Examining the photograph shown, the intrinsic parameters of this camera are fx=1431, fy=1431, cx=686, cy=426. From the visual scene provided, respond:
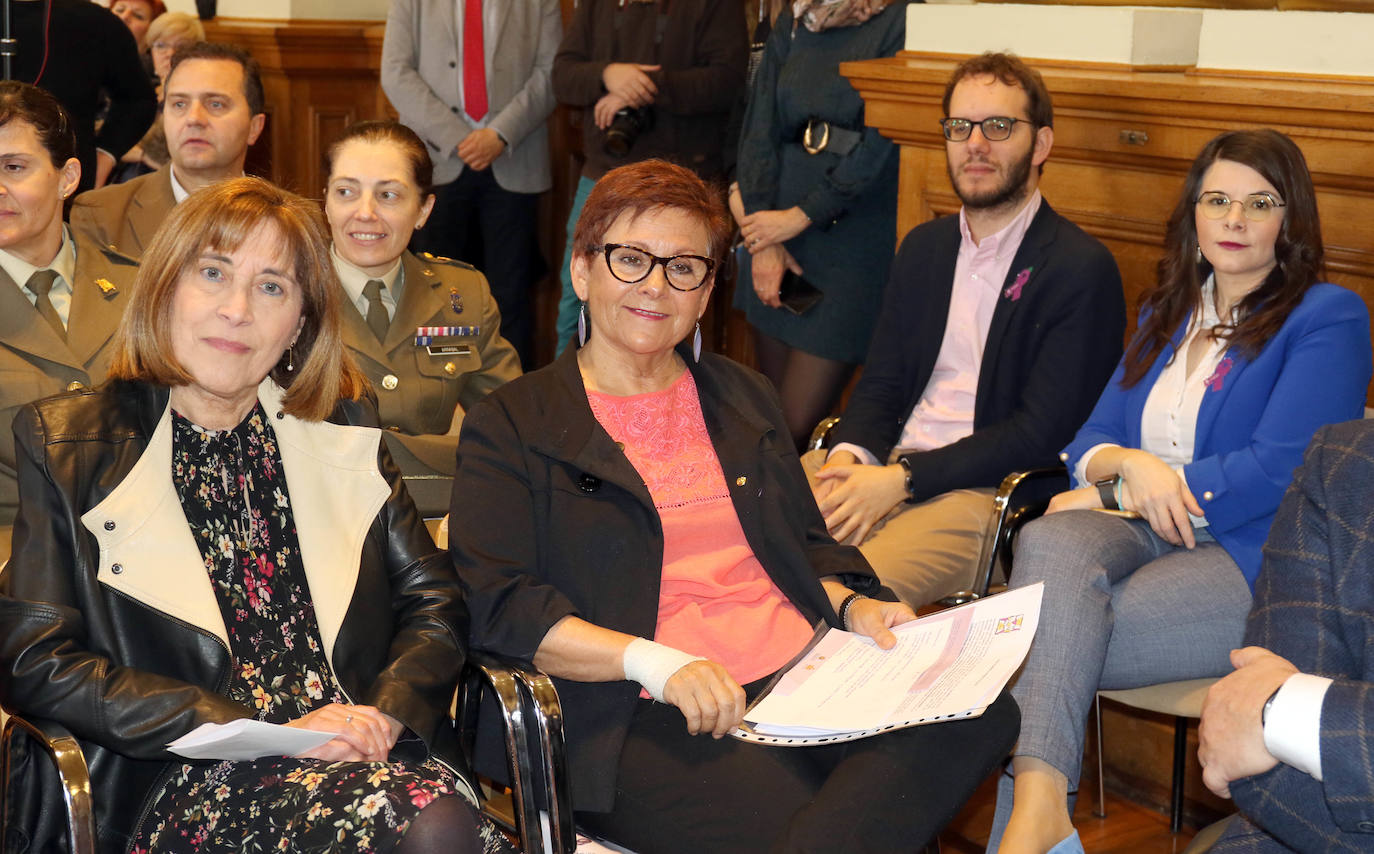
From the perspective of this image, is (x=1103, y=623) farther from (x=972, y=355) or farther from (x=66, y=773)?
(x=66, y=773)

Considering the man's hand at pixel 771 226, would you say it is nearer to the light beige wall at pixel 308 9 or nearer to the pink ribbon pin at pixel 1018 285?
the pink ribbon pin at pixel 1018 285

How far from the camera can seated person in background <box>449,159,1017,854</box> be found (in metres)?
1.95

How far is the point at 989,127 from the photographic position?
3.21 metres

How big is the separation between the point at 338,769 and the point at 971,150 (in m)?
2.06

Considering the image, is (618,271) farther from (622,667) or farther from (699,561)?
(622,667)

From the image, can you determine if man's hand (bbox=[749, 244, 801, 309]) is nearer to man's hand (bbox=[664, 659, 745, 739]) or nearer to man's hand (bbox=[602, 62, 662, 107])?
man's hand (bbox=[602, 62, 662, 107])

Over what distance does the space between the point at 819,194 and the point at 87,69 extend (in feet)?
7.46

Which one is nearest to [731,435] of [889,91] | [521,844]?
[521,844]

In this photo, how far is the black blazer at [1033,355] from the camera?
3.06 meters

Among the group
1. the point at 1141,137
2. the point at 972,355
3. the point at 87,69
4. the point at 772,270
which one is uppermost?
the point at 87,69

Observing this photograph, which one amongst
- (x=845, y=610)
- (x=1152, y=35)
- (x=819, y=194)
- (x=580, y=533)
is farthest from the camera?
(x=819, y=194)

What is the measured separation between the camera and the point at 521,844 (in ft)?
6.48

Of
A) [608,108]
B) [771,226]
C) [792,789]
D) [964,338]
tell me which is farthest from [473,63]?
[792,789]

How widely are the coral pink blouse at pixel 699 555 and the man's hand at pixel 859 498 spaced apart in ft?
2.32
